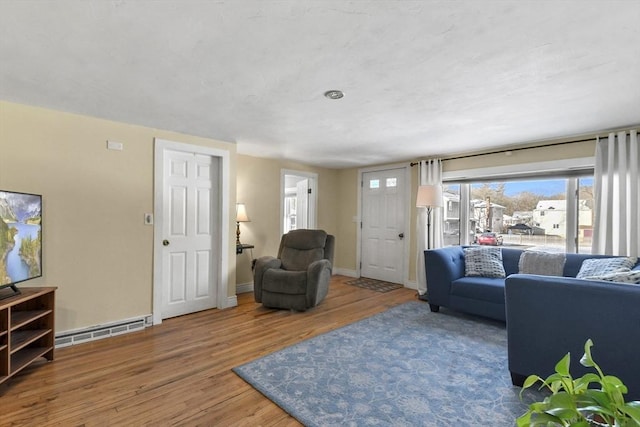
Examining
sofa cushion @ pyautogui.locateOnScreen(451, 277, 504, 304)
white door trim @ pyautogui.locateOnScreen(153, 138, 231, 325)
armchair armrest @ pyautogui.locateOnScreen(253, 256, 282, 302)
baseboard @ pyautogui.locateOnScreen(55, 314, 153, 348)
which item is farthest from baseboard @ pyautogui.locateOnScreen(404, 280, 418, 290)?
baseboard @ pyautogui.locateOnScreen(55, 314, 153, 348)

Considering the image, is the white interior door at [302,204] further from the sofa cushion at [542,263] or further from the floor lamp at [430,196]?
the sofa cushion at [542,263]

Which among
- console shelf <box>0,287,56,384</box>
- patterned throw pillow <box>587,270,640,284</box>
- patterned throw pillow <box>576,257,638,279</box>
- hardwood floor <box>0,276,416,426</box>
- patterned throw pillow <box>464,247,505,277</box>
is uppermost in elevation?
patterned throw pillow <box>587,270,640,284</box>

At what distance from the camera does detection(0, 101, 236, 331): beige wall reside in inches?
105

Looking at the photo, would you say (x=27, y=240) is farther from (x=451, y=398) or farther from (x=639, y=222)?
(x=639, y=222)

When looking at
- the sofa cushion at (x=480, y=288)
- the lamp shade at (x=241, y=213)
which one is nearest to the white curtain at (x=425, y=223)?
the sofa cushion at (x=480, y=288)

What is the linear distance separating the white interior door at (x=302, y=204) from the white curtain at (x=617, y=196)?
4.10 meters

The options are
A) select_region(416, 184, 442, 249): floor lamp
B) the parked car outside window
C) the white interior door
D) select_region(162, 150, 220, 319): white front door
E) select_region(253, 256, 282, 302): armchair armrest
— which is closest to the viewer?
select_region(162, 150, 220, 319): white front door

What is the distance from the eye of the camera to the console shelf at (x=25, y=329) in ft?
6.75

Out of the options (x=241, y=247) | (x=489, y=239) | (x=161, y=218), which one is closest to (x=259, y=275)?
(x=241, y=247)

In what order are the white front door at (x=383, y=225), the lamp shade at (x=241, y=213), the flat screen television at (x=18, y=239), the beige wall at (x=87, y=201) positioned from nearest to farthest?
the flat screen television at (x=18, y=239) < the beige wall at (x=87, y=201) < the lamp shade at (x=241, y=213) < the white front door at (x=383, y=225)

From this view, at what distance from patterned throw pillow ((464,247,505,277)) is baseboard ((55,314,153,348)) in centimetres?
379

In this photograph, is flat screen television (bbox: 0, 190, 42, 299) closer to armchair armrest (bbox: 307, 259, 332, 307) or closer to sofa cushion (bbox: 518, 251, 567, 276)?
armchair armrest (bbox: 307, 259, 332, 307)

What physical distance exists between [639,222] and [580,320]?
6.75ft

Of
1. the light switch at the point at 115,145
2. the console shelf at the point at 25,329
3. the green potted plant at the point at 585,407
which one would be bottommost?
the console shelf at the point at 25,329
